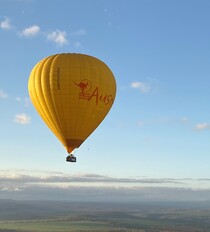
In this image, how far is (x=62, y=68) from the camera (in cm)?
5494

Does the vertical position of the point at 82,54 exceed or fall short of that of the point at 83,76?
it exceeds it

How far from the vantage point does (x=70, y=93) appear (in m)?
54.8

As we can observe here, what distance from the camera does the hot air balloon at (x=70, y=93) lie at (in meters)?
54.9

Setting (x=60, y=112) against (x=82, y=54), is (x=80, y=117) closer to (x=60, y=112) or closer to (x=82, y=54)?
(x=60, y=112)

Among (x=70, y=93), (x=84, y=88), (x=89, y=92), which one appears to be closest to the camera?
(x=70, y=93)

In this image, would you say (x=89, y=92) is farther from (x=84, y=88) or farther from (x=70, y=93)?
(x=70, y=93)

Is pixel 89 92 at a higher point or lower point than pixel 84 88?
lower

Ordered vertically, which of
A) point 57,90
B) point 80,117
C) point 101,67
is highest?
point 101,67

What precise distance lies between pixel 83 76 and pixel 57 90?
3.92m

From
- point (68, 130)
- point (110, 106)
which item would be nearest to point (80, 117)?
point (68, 130)

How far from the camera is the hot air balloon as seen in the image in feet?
180

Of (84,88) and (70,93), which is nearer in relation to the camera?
(70,93)

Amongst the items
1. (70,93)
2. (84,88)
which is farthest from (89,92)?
(70,93)

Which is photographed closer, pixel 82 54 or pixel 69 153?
pixel 69 153
